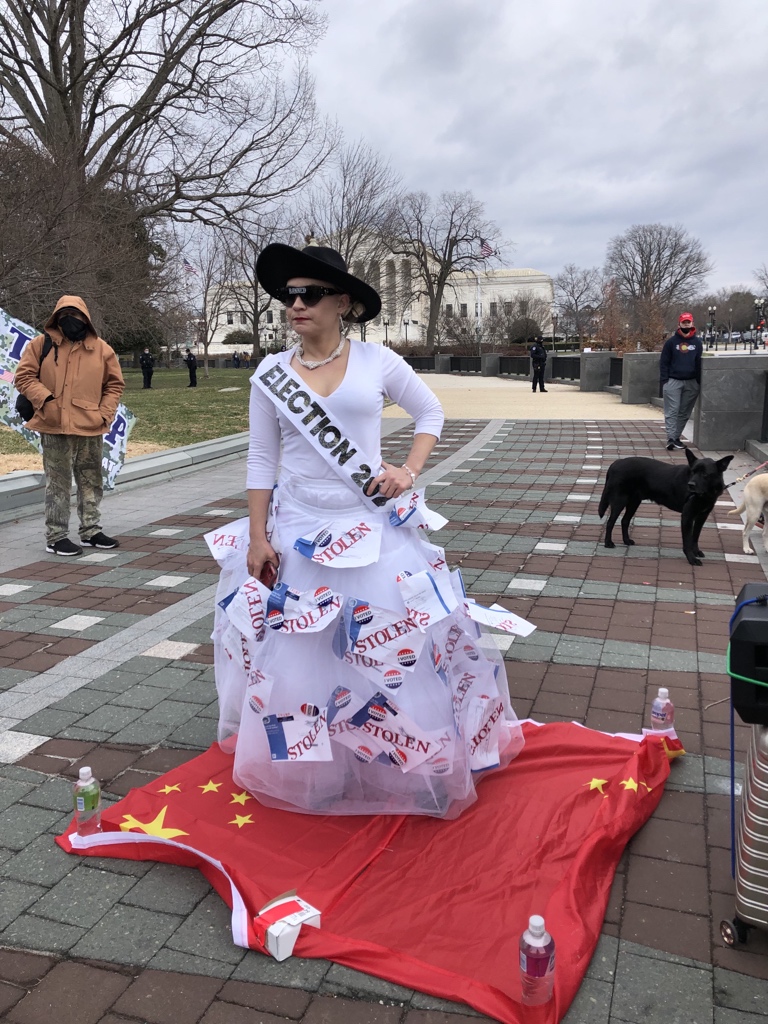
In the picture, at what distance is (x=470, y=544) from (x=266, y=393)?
4.53 metres

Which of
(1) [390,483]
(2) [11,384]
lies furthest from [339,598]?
(2) [11,384]

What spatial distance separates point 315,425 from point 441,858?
153cm

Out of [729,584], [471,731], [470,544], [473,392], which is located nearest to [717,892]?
[471,731]

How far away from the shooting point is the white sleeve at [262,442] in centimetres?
290

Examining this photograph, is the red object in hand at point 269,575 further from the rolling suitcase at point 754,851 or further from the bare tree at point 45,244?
the bare tree at point 45,244

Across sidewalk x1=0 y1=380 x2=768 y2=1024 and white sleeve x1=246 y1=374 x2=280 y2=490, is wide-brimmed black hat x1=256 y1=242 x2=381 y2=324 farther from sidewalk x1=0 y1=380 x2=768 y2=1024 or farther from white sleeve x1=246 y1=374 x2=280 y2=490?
sidewalk x1=0 y1=380 x2=768 y2=1024

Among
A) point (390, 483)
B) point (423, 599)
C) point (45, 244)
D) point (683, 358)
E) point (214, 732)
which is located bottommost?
point (214, 732)

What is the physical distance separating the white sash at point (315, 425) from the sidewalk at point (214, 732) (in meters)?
1.48

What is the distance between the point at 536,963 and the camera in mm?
1930

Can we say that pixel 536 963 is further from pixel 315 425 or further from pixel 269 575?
pixel 315 425

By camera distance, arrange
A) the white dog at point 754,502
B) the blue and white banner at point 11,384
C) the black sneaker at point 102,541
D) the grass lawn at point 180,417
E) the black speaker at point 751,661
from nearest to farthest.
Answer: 1. the black speaker at point 751,661
2. the white dog at point 754,502
3. the black sneaker at point 102,541
4. the blue and white banner at point 11,384
5. the grass lawn at point 180,417

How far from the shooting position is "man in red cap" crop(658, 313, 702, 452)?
12359 mm

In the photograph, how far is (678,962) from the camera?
2.26 m

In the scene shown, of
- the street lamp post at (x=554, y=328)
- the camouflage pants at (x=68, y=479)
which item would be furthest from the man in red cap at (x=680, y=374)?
the street lamp post at (x=554, y=328)
